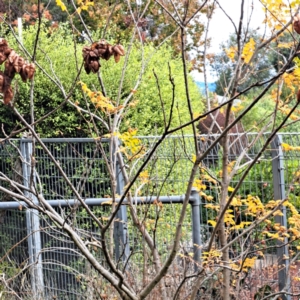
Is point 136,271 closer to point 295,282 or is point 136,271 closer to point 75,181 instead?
point 295,282

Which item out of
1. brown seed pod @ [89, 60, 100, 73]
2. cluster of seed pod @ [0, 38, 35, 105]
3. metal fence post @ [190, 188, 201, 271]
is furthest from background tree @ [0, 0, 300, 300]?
cluster of seed pod @ [0, 38, 35, 105]

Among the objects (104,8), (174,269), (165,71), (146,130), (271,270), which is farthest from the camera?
→ (104,8)

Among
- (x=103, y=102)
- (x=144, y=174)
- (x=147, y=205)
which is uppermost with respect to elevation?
(x=103, y=102)

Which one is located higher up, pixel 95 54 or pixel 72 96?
pixel 72 96

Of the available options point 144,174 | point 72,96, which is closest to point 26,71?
point 144,174

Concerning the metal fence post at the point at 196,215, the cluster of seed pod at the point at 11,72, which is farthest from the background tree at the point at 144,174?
the cluster of seed pod at the point at 11,72

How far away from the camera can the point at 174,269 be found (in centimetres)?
368

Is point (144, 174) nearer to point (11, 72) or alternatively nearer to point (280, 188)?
point (280, 188)

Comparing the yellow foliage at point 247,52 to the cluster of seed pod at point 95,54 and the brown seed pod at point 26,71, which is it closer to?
the cluster of seed pod at point 95,54

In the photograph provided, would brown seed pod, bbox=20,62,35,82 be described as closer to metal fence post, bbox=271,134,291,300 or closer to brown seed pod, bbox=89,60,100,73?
brown seed pod, bbox=89,60,100,73

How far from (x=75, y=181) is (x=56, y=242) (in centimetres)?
66

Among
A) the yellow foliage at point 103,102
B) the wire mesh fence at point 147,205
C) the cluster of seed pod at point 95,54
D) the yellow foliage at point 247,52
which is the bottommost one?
the wire mesh fence at point 147,205

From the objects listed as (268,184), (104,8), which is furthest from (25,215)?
(104,8)

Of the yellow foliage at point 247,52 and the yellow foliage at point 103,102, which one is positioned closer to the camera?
the yellow foliage at point 247,52
